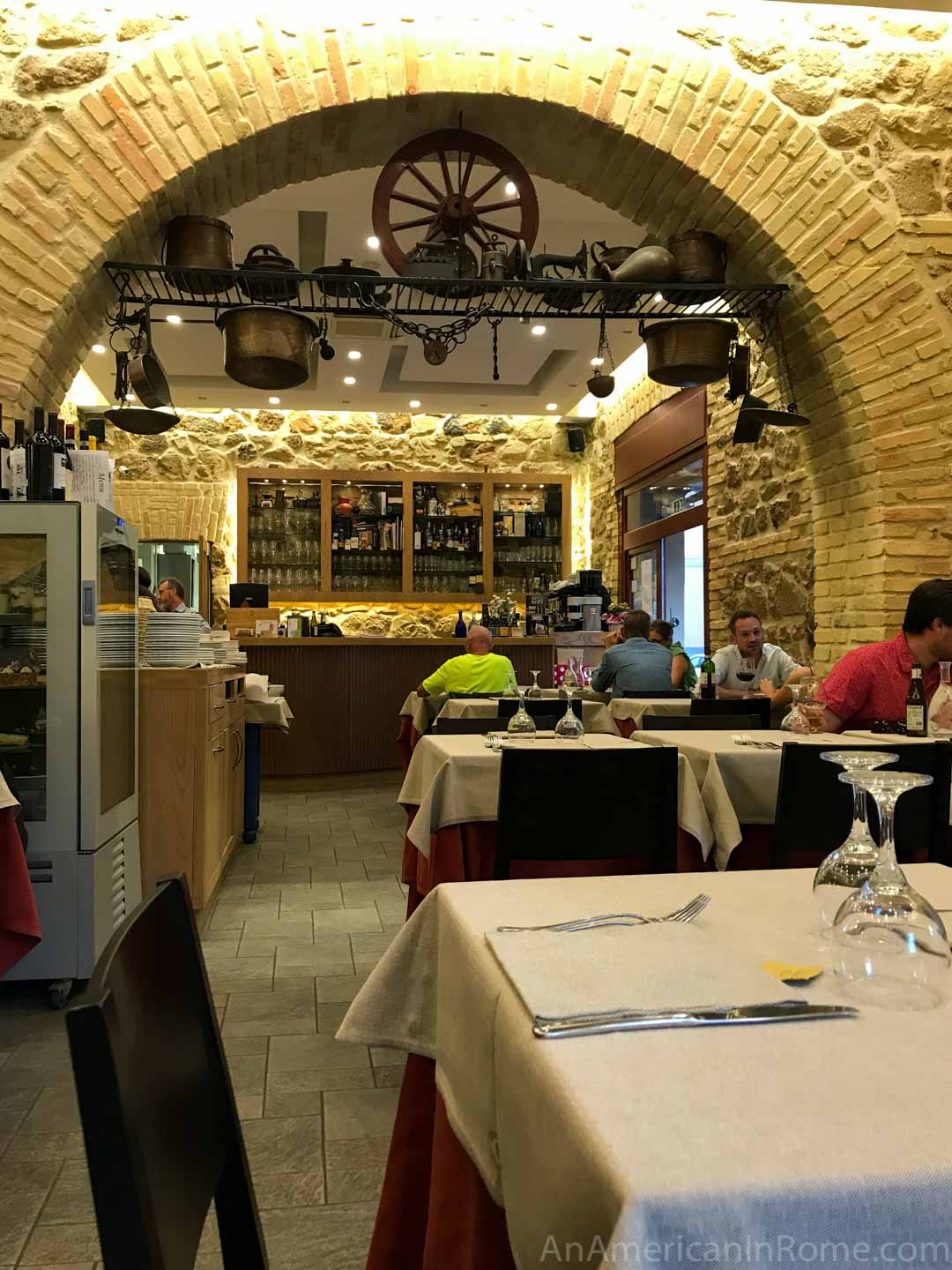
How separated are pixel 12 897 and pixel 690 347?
159 inches

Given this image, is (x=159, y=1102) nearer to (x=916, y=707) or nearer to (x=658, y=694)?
(x=916, y=707)

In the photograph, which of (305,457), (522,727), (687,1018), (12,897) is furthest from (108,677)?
(305,457)

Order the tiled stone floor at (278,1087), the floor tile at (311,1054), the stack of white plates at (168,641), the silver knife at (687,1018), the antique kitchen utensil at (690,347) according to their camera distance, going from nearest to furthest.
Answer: the silver knife at (687,1018) → the tiled stone floor at (278,1087) → the floor tile at (311,1054) → the stack of white plates at (168,641) → the antique kitchen utensil at (690,347)

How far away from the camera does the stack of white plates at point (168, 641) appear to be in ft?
13.9

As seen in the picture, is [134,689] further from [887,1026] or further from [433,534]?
[433,534]

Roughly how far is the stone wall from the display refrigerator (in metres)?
7.69

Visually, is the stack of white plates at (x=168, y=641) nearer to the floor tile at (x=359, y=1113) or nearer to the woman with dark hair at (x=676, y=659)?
the floor tile at (x=359, y=1113)

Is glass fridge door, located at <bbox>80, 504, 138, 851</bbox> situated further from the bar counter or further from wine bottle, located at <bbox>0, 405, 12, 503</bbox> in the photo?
the bar counter

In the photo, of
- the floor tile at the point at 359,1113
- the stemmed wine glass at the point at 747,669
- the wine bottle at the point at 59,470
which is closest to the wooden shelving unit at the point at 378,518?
the stemmed wine glass at the point at 747,669

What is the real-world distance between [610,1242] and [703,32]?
562 cm

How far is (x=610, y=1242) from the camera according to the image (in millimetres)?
613

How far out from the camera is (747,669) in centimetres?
613

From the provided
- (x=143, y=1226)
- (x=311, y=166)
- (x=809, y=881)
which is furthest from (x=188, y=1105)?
(x=311, y=166)

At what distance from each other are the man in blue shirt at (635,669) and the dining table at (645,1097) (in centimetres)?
477
